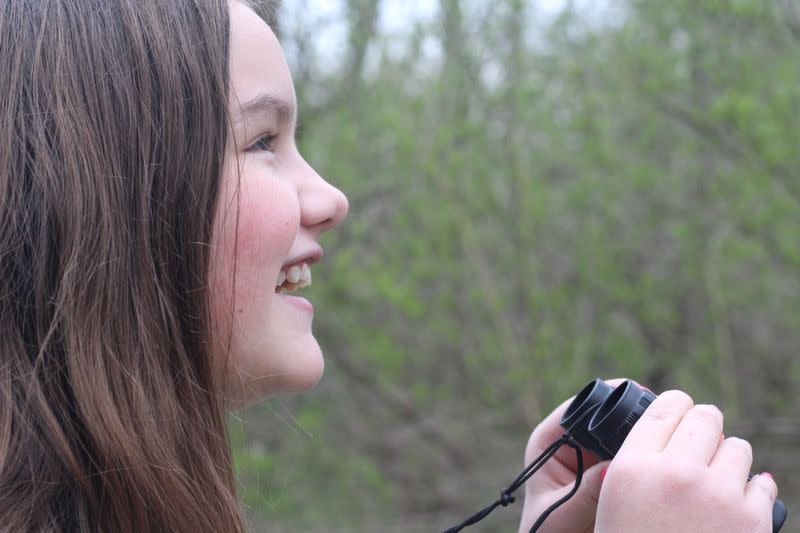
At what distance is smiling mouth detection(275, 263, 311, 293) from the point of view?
137cm

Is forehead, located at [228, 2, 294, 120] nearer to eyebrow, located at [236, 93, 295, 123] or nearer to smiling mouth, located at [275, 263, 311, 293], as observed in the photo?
eyebrow, located at [236, 93, 295, 123]

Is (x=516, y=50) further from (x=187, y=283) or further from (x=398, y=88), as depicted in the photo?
(x=187, y=283)

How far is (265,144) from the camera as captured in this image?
1.35 metres

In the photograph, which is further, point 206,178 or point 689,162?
point 689,162

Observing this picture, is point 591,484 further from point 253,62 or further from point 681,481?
point 253,62

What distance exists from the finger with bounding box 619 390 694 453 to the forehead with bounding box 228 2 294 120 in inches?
26.9

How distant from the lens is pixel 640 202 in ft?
22.8

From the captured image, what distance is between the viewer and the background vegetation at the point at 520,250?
6.30 meters

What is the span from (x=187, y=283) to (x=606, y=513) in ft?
2.01

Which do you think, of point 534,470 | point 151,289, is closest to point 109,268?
point 151,289

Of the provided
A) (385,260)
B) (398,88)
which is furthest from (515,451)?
(398,88)

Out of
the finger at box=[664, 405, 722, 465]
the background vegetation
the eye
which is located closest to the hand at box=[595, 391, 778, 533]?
the finger at box=[664, 405, 722, 465]

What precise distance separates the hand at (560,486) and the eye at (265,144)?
23.8 inches

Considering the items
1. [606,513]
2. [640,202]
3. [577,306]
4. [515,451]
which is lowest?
[515,451]
